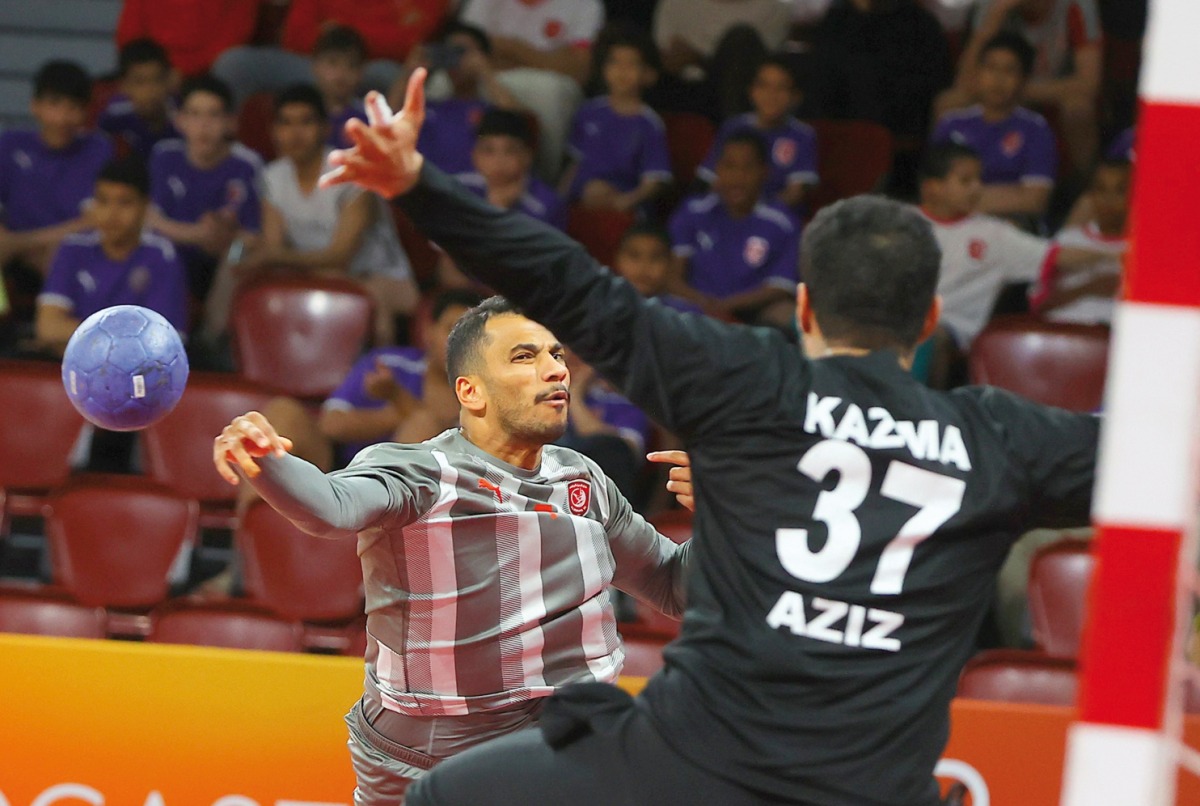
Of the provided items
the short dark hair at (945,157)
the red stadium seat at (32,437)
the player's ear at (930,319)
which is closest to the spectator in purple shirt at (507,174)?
the short dark hair at (945,157)

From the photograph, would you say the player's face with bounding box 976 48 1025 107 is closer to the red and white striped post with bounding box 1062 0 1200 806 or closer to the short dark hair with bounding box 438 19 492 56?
the short dark hair with bounding box 438 19 492 56

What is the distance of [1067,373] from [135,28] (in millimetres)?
6273

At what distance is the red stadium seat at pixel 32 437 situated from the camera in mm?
7230

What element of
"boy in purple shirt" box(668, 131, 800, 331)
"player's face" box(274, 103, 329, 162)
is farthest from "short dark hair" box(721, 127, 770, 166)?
"player's face" box(274, 103, 329, 162)

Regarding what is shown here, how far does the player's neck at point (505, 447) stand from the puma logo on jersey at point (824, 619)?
1491 millimetres

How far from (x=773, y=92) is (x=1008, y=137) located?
131 centimetres

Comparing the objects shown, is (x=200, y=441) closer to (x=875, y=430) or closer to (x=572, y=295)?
(x=572, y=295)

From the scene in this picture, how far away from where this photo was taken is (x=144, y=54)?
9406mm

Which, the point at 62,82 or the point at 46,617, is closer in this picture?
the point at 46,617

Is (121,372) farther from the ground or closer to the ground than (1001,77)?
closer to the ground

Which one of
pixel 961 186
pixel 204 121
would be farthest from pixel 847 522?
pixel 204 121

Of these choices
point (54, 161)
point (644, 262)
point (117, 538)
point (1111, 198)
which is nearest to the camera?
point (117, 538)

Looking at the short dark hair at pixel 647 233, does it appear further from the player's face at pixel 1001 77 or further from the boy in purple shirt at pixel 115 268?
the boy in purple shirt at pixel 115 268

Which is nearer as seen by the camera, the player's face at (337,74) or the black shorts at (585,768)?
Result: the black shorts at (585,768)
